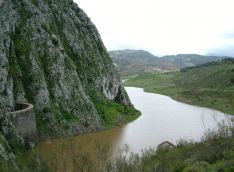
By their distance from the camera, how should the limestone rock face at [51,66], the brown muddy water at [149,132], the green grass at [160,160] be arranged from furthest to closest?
the limestone rock face at [51,66] < the brown muddy water at [149,132] < the green grass at [160,160]

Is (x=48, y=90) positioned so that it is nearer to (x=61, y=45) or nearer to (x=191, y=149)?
(x=61, y=45)

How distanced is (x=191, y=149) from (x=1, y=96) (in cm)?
2894

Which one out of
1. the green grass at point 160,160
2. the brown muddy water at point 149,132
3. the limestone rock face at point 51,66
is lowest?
the brown muddy water at point 149,132

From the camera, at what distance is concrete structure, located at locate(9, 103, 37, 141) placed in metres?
49.8

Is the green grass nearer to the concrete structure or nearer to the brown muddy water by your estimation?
the brown muddy water

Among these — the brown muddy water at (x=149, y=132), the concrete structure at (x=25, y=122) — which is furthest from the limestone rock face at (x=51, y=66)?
the brown muddy water at (x=149, y=132)

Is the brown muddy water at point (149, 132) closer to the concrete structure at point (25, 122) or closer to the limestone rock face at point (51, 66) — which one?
the concrete structure at point (25, 122)

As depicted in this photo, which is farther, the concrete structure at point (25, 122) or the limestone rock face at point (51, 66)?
the limestone rock face at point (51, 66)

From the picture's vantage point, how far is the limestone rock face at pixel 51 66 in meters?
61.5

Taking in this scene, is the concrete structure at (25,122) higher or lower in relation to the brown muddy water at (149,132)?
higher

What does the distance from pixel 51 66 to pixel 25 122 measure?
57.8 ft

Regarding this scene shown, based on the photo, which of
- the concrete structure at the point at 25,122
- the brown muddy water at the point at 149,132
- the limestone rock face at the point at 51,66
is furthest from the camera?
the limestone rock face at the point at 51,66

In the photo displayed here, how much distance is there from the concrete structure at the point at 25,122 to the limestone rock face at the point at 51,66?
12.5 ft

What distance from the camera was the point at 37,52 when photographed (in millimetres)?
67875
